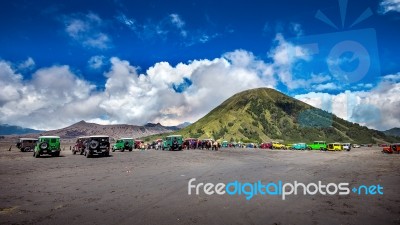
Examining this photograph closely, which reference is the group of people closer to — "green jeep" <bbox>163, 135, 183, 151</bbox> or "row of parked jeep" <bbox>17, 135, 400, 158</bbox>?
"row of parked jeep" <bbox>17, 135, 400, 158</bbox>

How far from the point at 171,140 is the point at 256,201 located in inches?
2117

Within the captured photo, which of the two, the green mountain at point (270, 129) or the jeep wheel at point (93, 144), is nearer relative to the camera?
the jeep wheel at point (93, 144)

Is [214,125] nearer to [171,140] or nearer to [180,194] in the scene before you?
[171,140]

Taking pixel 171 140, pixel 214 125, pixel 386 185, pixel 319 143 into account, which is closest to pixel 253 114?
pixel 214 125

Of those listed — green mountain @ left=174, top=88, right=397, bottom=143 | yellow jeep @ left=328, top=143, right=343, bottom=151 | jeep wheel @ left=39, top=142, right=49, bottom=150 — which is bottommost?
yellow jeep @ left=328, top=143, right=343, bottom=151

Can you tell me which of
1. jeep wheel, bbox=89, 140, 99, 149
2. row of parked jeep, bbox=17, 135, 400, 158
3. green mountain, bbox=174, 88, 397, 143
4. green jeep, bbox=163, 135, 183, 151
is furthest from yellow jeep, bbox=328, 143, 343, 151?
green mountain, bbox=174, 88, 397, 143

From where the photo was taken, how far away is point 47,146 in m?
40.3

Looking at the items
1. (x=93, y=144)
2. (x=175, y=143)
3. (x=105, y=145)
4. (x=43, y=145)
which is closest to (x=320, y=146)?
(x=175, y=143)

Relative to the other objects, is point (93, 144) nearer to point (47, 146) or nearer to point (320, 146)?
point (47, 146)

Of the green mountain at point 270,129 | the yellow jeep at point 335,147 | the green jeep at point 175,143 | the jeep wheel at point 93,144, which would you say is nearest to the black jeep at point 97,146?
the jeep wheel at point 93,144

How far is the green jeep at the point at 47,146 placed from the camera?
3944 cm

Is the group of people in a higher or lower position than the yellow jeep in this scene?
higher

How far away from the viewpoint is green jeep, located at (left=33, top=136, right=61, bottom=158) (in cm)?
3944

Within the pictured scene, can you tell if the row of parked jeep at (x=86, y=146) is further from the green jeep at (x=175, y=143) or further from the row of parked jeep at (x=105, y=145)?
the green jeep at (x=175, y=143)
